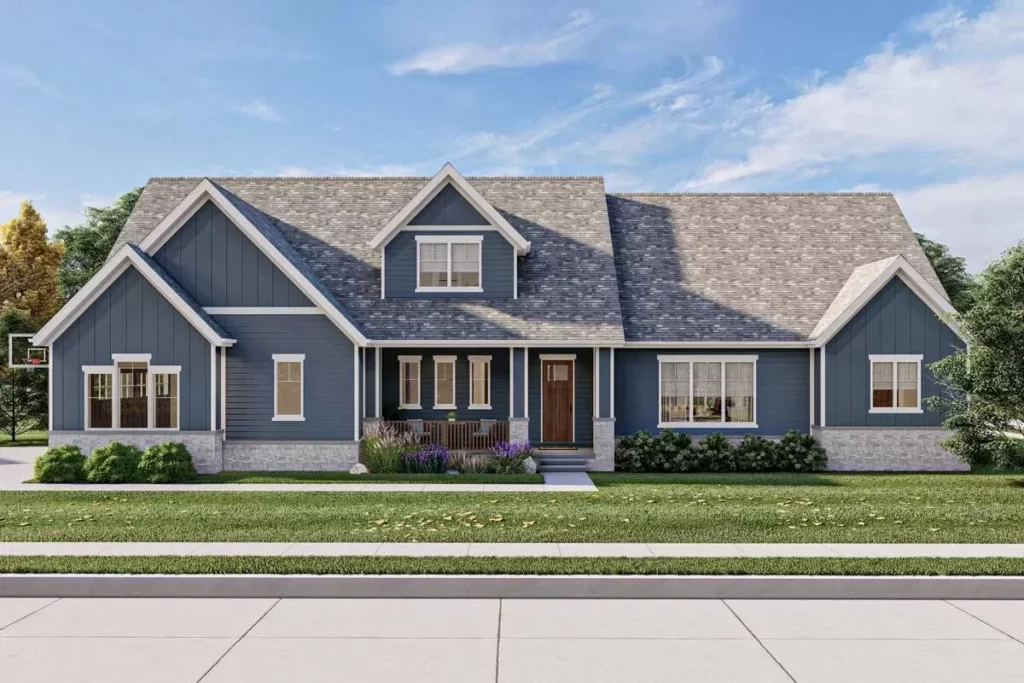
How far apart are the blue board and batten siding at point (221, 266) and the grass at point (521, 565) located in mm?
12018

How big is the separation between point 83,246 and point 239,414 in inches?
1075

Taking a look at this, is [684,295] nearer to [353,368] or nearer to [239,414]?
[353,368]

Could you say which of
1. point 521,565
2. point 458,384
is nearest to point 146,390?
point 458,384

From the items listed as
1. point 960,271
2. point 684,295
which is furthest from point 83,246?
point 960,271

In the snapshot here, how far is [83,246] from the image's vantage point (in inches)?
1724

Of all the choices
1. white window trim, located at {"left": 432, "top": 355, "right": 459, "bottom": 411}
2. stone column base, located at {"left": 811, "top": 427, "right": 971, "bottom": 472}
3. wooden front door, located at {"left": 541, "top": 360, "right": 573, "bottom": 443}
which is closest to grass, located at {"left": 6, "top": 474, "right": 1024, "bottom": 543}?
stone column base, located at {"left": 811, "top": 427, "right": 971, "bottom": 472}

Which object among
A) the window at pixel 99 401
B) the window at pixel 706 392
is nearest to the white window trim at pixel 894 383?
the window at pixel 706 392

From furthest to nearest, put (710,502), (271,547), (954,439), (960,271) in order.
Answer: (960,271)
(954,439)
(710,502)
(271,547)

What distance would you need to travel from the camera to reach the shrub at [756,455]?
22.8 m

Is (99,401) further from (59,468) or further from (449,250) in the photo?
(449,250)

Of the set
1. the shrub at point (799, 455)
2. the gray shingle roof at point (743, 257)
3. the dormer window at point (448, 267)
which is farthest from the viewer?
the dormer window at point (448, 267)

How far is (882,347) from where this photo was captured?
22969 millimetres
